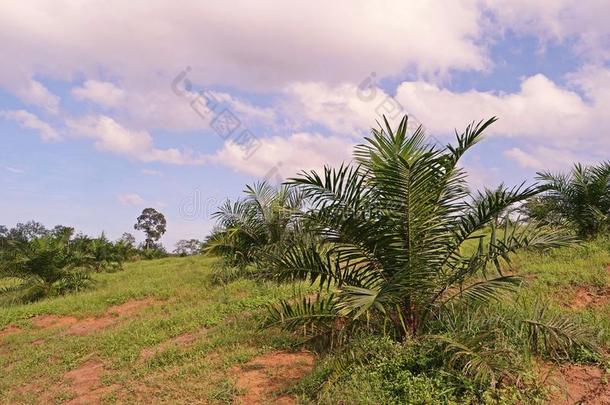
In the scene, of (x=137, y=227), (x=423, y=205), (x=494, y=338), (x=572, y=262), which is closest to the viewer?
(x=494, y=338)

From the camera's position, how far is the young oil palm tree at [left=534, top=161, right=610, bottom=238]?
10758mm

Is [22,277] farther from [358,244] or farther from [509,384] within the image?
[509,384]

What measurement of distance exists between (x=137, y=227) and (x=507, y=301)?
1796 inches

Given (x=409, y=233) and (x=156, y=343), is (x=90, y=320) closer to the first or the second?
(x=156, y=343)

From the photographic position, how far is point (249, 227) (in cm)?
1147

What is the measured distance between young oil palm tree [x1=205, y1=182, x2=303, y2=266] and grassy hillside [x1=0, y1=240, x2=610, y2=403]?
0.91m

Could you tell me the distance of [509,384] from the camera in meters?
3.94

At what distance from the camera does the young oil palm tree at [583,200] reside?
1076 cm

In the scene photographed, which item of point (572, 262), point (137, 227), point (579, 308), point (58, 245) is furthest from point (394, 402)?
point (137, 227)

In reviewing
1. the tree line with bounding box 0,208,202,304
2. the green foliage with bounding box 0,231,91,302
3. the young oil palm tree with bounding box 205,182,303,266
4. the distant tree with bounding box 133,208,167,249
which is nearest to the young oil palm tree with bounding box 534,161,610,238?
the young oil palm tree with bounding box 205,182,303,266

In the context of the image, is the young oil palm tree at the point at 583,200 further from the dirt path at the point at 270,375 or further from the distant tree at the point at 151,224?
the distant tree at the point at 151,224

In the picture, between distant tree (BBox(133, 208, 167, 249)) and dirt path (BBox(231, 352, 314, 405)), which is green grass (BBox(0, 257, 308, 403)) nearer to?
dirt path (BBox(231, 352, 314, 405))

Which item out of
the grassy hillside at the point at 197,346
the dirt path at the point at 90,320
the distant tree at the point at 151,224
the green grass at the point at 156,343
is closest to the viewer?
the grassy hillside at the point at 197,346

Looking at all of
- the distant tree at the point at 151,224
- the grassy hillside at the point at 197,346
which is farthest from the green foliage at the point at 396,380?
the distant tree at the point at 151,224
